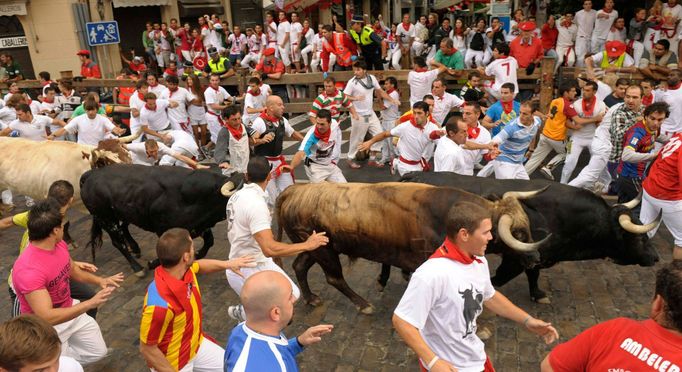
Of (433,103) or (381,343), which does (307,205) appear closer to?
(381,343)

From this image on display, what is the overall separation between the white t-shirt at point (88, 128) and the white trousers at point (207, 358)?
6577 mm

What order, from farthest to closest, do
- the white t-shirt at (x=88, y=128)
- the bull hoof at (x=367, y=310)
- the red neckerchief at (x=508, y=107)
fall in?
1. the white t-shirt at (x=88, y=128)
2. the red neckerchief at (x=508, y=107)
3. the bull hoof at (x=367, y=310)

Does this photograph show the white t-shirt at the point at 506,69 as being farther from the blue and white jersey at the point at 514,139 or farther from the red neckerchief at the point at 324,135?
the red neckerchief at the point at 324,135

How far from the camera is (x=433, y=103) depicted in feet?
32.2

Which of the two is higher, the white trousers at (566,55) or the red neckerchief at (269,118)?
the white trousers at (566,55)

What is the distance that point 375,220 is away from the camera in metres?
5.30

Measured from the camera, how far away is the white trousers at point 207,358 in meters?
4.02

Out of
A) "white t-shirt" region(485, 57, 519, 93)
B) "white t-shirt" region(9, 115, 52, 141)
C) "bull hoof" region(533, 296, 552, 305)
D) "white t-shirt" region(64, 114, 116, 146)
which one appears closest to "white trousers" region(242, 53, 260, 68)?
"white t-shirt" region(9, 115, 52, 141)

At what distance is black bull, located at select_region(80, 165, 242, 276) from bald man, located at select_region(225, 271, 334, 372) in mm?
3422

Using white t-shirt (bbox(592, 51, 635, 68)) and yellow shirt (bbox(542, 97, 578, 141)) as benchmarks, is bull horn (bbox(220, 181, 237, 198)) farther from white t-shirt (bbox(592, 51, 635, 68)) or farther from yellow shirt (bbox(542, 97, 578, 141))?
white t-shirt (bbox(592, 51, 635, 68))

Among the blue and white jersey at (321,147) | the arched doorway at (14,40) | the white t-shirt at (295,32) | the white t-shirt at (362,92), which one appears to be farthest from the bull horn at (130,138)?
the arched doorway at (14,40)

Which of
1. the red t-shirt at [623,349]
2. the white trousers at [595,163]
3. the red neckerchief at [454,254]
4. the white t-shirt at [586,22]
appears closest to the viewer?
the red t-shirt at [623,349]

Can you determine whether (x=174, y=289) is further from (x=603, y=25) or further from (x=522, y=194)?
(x=603, y=25)

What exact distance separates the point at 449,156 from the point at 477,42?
7645 mm
